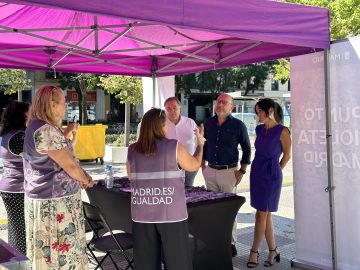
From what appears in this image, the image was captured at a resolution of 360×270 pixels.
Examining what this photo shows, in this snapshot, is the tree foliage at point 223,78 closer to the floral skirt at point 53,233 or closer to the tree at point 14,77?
the tree at point 14,77

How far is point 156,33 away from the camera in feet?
17.9

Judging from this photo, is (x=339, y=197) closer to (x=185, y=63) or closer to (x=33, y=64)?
(x=185, y=63)

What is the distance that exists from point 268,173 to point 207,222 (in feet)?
3.13

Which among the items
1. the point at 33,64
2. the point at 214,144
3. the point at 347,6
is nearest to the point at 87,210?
the point at 214,144

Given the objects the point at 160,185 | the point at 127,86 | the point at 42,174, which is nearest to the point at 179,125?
the point at 160,185

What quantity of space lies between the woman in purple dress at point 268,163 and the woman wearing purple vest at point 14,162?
2284mm

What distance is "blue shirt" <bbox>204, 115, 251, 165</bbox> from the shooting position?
4980 mm

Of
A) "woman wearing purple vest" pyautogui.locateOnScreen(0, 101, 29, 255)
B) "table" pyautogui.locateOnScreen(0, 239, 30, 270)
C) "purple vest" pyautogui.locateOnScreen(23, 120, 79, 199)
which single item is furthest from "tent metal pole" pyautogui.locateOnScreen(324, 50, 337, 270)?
"table" pyautogui.locateOnScreen(0, 239, 30, 270)

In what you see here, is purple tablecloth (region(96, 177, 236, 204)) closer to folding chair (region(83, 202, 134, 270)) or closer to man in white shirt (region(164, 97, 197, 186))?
folding chair (region(83, 202, 134, 270))

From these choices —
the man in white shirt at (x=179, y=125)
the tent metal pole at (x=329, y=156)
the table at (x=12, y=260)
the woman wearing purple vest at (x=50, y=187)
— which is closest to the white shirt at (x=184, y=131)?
the man in white shirt at (x=179, y=125)

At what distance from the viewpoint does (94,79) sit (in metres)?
21.6

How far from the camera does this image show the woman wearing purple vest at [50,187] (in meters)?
3.01

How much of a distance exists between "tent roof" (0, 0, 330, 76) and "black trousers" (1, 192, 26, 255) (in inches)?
63.3

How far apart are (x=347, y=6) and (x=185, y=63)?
8795mm
